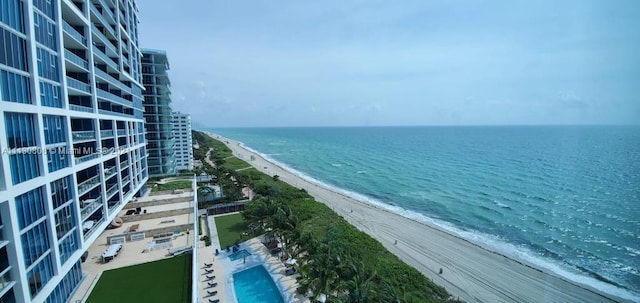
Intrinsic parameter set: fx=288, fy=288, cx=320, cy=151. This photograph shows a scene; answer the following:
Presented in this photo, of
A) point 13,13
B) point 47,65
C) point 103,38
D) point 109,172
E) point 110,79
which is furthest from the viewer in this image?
point 110,79

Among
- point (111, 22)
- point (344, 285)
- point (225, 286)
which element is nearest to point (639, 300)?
point (344, 285)

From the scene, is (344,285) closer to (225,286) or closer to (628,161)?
(225,286)

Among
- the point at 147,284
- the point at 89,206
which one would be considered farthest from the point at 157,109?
the point at 147,284

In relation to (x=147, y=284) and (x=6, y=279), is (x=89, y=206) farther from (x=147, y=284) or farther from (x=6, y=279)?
(x=6, y=279)

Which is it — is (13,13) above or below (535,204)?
above

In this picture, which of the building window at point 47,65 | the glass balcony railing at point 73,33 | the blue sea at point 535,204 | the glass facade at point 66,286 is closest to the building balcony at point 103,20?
the glass balcony railing at point 73,33
